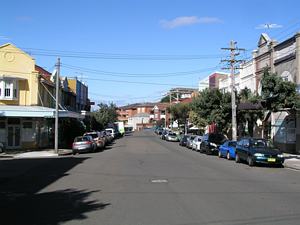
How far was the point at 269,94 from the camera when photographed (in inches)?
1251

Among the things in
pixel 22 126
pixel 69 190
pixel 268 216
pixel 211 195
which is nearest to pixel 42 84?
pixel 22 126

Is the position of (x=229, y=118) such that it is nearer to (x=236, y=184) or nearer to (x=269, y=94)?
(x=269, y=94)

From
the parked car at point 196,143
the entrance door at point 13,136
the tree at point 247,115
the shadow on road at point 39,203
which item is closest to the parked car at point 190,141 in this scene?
the parked car at point 196,143

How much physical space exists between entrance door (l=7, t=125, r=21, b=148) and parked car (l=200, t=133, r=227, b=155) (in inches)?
691

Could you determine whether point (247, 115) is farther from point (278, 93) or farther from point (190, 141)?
point (278, 93)

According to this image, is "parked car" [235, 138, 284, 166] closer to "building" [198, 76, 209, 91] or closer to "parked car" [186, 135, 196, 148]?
"parked car" [186, 135, 196, 148]

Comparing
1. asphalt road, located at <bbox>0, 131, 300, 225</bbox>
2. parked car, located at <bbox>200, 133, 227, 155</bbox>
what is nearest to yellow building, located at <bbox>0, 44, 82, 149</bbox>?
parked car, located at <bbox>200, 133, 227, 155</bbox>

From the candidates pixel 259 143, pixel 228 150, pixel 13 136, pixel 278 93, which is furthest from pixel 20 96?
pixel 259 143

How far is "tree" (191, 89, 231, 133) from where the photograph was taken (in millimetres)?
46406

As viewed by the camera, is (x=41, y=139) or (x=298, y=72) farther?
(x=41, y=139)

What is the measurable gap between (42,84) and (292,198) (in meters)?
38.1

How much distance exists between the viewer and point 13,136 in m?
45.6

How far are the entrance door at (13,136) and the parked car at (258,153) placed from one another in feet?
81.5

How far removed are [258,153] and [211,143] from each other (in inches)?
528
